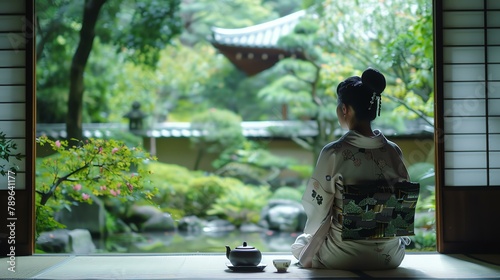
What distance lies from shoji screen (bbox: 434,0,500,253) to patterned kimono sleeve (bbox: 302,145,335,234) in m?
1.31

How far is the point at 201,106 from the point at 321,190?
10421 millimetres

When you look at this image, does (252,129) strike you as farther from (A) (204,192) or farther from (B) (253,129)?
(A) (204,192)

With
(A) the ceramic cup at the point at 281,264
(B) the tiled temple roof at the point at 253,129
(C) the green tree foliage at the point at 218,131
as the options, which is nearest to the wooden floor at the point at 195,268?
(A) the ceramic cup at the point at 281,264

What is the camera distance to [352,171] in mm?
3689

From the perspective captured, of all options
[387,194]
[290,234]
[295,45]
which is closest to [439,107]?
[387,194]

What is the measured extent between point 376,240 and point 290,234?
728cm

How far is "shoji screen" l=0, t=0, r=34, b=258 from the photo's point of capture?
4.58 metres

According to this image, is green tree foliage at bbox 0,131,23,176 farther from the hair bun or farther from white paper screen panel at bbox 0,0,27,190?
the hair bun

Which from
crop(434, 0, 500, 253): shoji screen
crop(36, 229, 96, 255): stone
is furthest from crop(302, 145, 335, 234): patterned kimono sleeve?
crop(36, 229, 96, 255): stone

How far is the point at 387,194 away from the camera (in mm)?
3602

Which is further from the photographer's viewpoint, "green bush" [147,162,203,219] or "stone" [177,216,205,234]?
"green bush" [147,162,203,219]

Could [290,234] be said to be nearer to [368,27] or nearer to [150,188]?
[368,27]

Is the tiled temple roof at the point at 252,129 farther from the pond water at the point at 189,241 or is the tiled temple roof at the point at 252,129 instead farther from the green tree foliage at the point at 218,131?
the pond water at the point at 189,241

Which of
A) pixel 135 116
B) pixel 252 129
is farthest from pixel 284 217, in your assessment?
pixel 135 116
